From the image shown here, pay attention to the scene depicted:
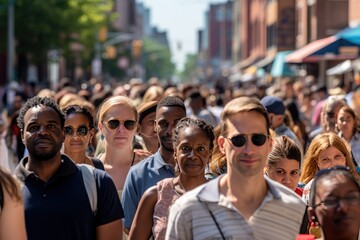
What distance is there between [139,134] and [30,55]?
4793cm

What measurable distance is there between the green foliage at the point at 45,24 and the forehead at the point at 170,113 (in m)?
43.2

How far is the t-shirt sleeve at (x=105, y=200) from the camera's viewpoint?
19.9 ft

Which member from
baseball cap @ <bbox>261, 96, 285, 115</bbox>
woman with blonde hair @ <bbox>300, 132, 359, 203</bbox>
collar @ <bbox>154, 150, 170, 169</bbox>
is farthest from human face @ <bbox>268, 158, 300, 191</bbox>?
baseball cap @ <bbox>261, 96, 285, 115</bbox>

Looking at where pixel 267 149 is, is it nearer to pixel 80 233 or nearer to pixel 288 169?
pixel 80 233

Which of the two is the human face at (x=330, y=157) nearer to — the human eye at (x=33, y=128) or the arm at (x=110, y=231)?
the arm at (x=110, y=231)

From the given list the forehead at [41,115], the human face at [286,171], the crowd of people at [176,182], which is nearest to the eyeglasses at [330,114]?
the crowd of people at [176,182]

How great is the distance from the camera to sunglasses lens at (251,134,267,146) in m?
5.05

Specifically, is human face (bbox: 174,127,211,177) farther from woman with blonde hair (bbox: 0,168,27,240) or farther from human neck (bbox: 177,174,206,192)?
woman with blonde hair (bbox: 0,168,27,240)

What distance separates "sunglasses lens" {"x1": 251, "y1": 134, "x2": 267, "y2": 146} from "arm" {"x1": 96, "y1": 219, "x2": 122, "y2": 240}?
1358 millimetres

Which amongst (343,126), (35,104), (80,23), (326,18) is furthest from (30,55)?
(35,104)

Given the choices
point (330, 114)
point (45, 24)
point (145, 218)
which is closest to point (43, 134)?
point (145, 218)

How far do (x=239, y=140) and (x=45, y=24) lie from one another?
48125mm

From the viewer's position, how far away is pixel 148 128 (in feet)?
33.0

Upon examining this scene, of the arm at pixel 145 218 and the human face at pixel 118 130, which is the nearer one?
the arm at pixel 145 218
